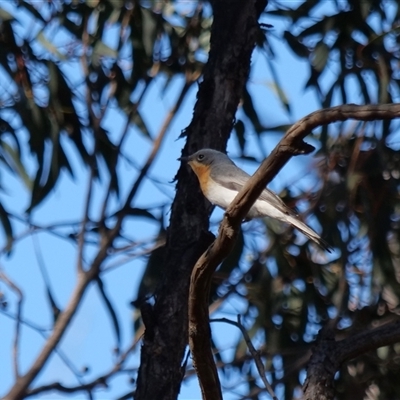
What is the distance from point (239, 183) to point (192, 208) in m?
0.23

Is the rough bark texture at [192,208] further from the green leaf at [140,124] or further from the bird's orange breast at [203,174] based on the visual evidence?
the green leaf at [140,124]

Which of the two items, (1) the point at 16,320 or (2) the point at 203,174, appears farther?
(1) the point at 16,320

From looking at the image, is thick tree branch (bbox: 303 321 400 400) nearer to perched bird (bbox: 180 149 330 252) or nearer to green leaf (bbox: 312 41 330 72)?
perched bird (bbox: 180 149 330 252)

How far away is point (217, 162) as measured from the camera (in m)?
4.50

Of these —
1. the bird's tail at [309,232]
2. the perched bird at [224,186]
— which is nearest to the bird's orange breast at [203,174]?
the perched bird at [224,186]

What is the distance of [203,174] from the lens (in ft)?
14.3

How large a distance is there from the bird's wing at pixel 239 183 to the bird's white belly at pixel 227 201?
0.09 feet

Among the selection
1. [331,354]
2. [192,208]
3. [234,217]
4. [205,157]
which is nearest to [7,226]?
[192,208]

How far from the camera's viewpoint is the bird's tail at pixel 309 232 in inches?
152

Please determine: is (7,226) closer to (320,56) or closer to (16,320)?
(16,320)

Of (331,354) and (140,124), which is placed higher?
(140,124)

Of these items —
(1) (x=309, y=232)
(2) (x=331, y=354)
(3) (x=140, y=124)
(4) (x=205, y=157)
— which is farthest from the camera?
(3) (x=140, y=124)

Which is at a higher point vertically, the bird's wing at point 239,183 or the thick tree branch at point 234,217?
the bird's wing at point 239,183

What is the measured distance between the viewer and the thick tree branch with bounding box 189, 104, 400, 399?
2.72m
